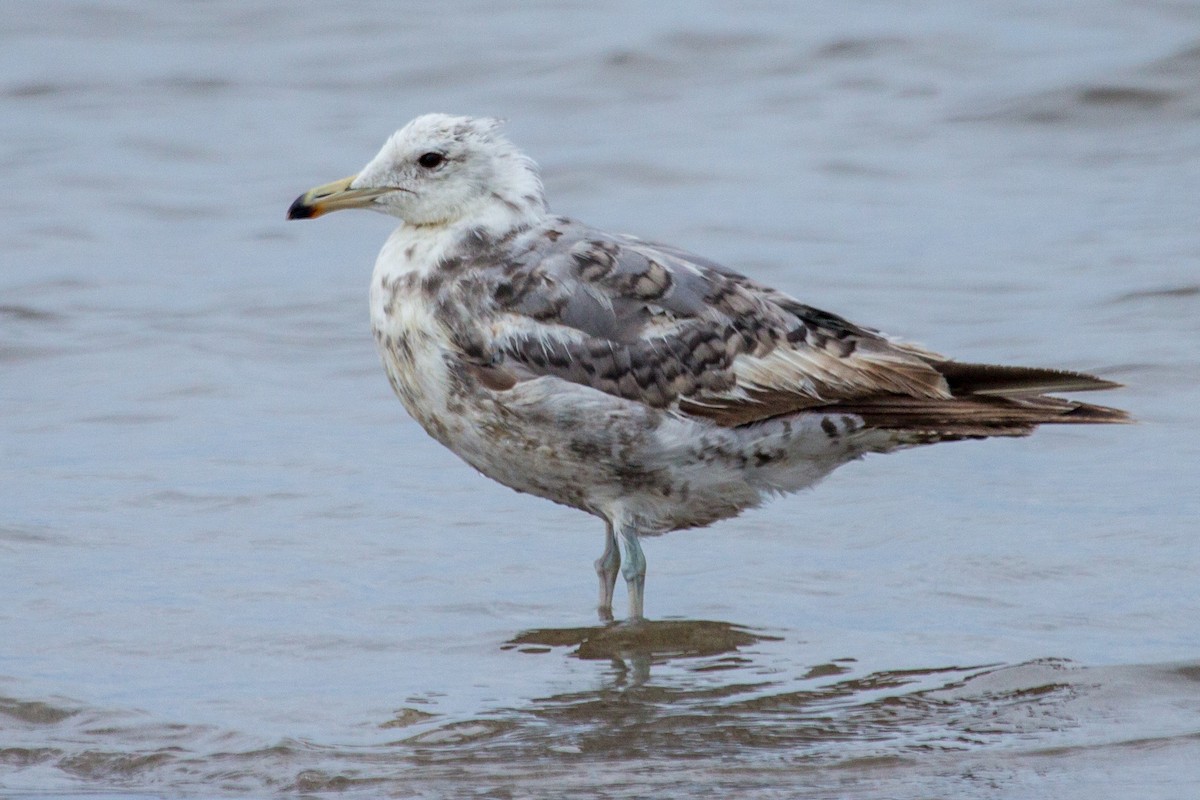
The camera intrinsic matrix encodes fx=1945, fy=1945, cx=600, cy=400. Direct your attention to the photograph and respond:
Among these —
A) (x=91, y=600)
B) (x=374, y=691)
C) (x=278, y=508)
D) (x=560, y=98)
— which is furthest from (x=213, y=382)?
(x=560, y=98)

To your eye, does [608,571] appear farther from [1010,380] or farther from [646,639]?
[1010,380]

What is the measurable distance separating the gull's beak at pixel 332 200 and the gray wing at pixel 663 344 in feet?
2.12

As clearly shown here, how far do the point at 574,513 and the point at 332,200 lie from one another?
74.7 inches

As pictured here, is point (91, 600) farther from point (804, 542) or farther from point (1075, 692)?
point (1075, 692)

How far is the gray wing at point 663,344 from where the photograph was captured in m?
6.61

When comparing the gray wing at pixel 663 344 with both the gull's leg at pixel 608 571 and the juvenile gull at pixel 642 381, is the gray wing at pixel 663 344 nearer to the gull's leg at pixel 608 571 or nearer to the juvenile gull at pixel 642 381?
the juvenile gull at pixel 642 381

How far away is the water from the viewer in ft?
18.9

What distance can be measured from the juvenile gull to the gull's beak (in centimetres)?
32

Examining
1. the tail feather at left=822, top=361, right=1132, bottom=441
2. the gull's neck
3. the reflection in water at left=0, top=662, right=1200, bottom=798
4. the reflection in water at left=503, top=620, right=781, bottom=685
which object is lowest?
the reflection in water at left=0, top=662, right=1200, bottom=798

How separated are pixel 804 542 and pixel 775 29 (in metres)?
10.7

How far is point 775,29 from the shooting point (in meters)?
17.7

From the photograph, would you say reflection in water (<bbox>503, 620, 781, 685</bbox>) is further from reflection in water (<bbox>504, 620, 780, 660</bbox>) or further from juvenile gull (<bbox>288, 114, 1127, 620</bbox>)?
juvenile gull (<bbox>288, 114, 1127, 620</bbox>)

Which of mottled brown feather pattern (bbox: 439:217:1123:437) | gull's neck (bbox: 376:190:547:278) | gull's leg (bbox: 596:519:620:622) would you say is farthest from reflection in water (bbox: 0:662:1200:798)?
gull's neck (bbox: 376:190:547:278)

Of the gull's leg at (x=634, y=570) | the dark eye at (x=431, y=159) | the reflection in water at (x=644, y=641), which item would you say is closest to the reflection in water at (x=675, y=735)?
the reflection in water at (x=644, y=641)
